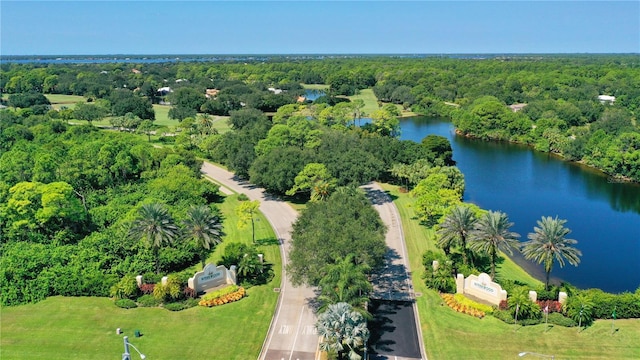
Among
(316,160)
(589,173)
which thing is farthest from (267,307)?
(589,173)

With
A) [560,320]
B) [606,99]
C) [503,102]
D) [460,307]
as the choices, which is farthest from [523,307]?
[606,99]

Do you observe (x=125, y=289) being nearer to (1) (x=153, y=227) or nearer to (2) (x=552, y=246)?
(1) (x=153, y=227)

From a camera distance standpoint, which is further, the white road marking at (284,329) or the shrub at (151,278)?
the shrub at (151,278)

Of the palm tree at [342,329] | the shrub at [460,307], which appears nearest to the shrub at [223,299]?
the palm tree at [342,329]

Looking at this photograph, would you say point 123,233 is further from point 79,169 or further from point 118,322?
point 79,169

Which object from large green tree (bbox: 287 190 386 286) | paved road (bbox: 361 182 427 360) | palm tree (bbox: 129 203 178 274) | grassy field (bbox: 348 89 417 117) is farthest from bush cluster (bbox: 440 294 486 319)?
grassy field (bbox: 348 89 417 117)

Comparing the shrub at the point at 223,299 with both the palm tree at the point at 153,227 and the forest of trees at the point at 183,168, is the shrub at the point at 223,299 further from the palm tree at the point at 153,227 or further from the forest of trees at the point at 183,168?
the palm tree at the point at 153,227

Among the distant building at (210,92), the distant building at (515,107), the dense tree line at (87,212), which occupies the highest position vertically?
the distant building at (210,92)
